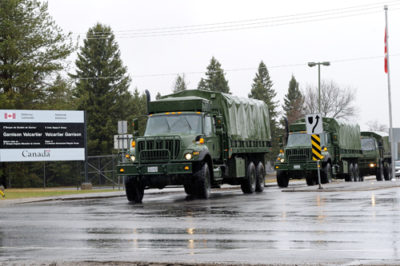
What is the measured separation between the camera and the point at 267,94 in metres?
115

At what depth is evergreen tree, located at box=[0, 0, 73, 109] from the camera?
4788cm

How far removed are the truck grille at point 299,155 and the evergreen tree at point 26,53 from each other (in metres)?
20.2

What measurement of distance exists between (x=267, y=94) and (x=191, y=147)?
3662 inches

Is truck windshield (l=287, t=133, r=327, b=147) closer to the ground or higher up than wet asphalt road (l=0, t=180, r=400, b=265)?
higher up

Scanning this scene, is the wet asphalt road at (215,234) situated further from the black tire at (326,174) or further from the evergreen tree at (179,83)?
the evergreen tree at (179,83)

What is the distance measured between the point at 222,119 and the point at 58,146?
548 inches

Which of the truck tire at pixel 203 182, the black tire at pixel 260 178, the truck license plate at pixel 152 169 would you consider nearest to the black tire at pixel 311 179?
the black tire at pixel 260 178

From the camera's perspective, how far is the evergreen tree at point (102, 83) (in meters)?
77.8

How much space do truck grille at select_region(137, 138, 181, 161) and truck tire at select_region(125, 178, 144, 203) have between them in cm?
100

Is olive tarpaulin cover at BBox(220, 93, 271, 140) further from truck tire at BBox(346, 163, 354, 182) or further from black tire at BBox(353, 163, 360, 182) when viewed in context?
black tire at BBox(353, 163, 360, 182)

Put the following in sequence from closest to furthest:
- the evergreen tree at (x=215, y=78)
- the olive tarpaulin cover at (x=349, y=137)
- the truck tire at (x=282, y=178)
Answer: the truck tire at (x=282, y=178) < the olive tarpaulin cover at (x=349, y=137) < the evergreen tree at (x=215, y=78)

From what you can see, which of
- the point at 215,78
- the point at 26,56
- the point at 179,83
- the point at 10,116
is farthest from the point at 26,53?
the point at 179,83

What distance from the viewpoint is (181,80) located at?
131 metres

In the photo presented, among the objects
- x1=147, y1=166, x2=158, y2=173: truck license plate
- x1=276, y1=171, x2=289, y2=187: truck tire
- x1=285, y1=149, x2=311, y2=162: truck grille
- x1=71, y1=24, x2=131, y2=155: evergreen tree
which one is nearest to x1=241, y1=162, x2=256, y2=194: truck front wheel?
x1=147, y1=166, x2=158, y2=173: truck license plate
